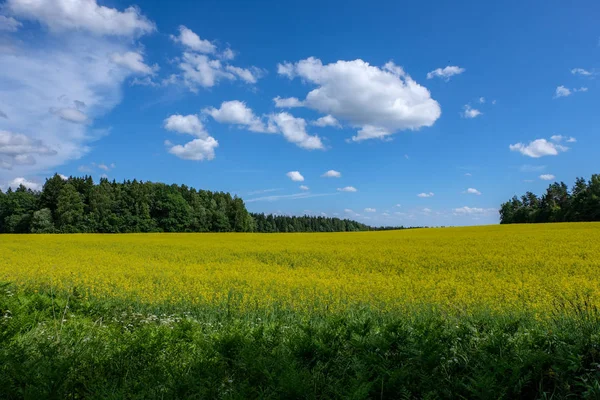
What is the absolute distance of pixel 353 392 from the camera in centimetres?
296

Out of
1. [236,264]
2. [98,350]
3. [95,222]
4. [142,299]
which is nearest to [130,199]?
[95,222]

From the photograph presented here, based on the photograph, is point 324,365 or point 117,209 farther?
point 117,209

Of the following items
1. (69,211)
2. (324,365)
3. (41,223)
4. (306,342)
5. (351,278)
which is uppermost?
(69,211)

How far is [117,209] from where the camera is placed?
70812mm

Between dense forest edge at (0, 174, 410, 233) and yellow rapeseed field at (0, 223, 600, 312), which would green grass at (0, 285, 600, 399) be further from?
dense forest edge at (0, 174, 410, 233)

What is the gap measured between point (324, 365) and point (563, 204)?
79.6m

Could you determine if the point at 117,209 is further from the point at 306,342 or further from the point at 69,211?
the point at 306,342

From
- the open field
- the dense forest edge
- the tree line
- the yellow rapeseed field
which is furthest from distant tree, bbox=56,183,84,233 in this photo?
the tree line

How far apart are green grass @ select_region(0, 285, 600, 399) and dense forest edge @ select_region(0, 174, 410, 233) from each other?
230ft

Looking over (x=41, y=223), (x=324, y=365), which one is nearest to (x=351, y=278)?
(x=324, y=365)

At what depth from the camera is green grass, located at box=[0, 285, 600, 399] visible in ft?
10.8

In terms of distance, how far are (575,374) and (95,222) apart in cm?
7447

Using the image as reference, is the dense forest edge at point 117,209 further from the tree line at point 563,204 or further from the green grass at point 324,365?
the green grass at point 324,365

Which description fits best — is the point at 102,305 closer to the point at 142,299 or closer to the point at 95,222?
the point at 142,299
